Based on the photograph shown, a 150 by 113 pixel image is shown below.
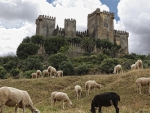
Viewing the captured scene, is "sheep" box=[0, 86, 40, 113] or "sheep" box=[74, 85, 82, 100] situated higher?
"sheep" box=[0, 86, 40, 113]

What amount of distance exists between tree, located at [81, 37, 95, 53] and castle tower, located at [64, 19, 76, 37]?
17227 millimetres

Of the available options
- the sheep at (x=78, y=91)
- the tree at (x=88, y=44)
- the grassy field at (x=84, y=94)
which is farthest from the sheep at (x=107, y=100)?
the tree at (x=88, y=44)

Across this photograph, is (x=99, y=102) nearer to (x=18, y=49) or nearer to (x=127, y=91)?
(x=127, y=91)

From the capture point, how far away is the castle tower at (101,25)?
124188 millimetres

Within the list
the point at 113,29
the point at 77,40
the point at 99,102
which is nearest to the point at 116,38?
the point at 113,29

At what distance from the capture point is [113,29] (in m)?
130

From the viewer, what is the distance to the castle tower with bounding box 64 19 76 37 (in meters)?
122

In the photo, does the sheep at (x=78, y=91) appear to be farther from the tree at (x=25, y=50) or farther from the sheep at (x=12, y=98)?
the tree at (x=25, y=50)

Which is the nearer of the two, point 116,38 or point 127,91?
point 127,91

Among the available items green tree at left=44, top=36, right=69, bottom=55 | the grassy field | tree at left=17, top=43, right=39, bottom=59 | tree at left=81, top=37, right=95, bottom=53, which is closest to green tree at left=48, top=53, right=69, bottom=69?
green tree at left=44, top=36, right=69, bottom=55

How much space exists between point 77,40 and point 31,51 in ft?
84.4

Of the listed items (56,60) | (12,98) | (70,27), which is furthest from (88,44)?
(12,98)

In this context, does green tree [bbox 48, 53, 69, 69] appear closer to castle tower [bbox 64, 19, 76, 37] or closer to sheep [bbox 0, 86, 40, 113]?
castle tower [bbox 64, 19, 76, 37]

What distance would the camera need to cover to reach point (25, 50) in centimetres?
9438
